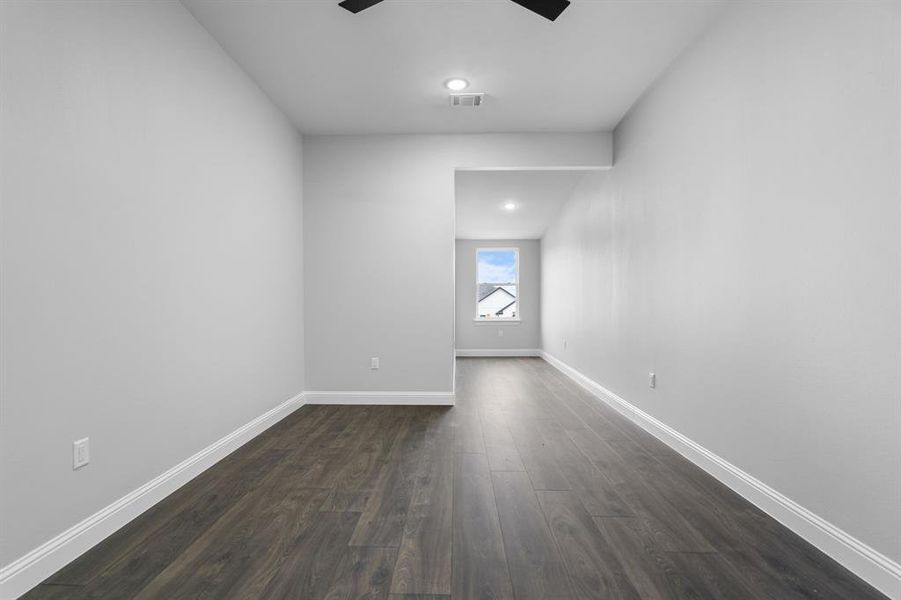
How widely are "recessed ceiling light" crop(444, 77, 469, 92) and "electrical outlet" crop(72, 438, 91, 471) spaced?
2.92 m

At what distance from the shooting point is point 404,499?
2045 mm

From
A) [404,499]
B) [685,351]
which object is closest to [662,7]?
[685,351]

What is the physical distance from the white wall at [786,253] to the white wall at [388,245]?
1.53 metres

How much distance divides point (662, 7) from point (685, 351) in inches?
78.2

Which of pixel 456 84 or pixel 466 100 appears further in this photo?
pixel 466 100

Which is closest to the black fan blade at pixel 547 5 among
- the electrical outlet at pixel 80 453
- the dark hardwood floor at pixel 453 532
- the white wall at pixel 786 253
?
the white wall at pixel 786 253

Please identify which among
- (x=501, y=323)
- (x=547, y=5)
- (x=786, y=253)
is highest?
(x=547, y=5)

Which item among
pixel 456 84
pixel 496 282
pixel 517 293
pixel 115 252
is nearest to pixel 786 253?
pixel 456 84

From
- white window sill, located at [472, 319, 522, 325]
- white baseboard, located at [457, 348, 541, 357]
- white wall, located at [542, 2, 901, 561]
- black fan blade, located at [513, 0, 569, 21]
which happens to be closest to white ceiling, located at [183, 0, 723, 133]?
white wall, located at [542, 2, 901, 561]

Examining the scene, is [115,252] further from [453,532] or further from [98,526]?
[453,532]

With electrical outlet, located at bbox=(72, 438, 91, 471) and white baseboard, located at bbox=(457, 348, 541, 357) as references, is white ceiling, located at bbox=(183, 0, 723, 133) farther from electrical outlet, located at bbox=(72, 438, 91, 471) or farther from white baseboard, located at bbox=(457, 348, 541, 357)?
white baseboard, located at bbox=(457, 348, 541, 357)

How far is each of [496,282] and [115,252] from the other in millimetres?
6790

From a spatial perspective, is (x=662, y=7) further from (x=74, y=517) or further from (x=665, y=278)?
(x=74, y=517)

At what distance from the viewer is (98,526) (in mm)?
1692
